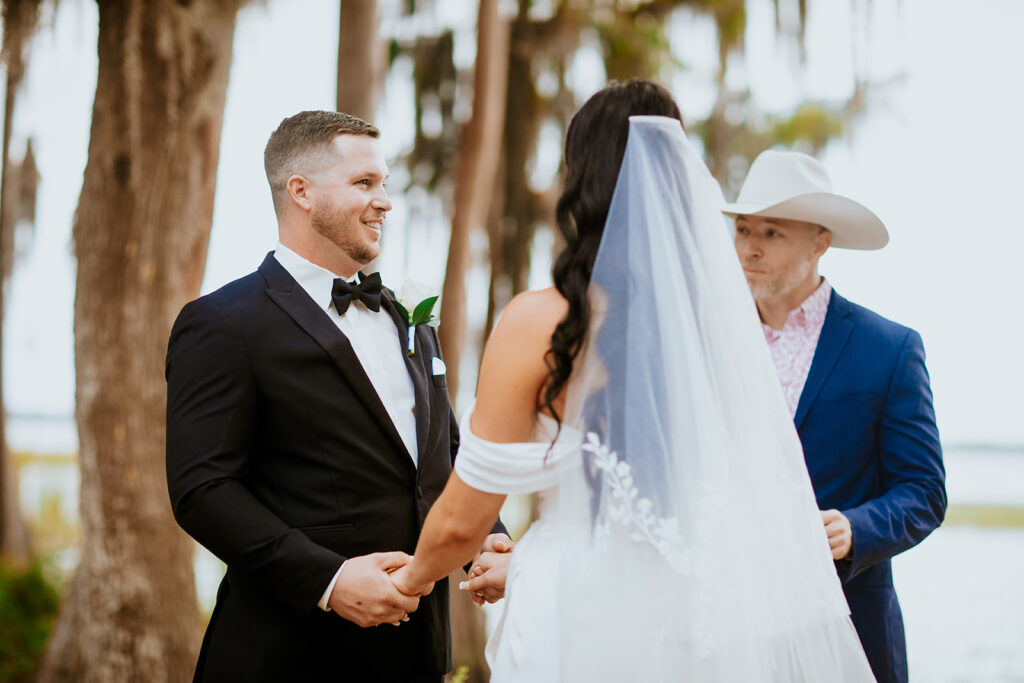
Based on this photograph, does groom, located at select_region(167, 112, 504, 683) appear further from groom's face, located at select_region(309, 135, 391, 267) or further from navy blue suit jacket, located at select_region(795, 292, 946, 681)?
navy blue suit jacket, located at select_region(795, 292, 946, 681)

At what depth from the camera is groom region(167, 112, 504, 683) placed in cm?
239

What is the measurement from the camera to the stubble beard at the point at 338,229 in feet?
8.83

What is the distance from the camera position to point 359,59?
5352mm

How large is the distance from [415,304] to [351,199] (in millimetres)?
389

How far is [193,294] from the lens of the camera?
5.20 meters

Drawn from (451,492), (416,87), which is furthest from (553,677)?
(416,87)

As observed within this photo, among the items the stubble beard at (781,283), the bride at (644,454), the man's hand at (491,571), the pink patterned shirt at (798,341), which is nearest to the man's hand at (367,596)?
the man's hand at (491,571)

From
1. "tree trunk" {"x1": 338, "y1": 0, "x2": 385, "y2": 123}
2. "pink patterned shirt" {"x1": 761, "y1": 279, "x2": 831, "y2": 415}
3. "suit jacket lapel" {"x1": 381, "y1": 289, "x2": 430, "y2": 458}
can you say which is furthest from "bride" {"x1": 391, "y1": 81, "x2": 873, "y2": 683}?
"tree trunk" {"x1": 338, "y1": 0, "x2": 385, "y2": 123}

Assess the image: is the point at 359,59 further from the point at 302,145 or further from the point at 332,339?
the point at 332,339

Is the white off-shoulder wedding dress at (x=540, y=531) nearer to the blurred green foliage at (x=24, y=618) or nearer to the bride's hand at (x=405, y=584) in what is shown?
the bride's hand at (x=405, y=584)

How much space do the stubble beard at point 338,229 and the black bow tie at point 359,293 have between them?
9cm

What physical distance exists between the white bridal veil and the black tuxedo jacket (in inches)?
28.2

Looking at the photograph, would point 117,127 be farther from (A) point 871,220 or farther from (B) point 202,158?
(A) point 871,220

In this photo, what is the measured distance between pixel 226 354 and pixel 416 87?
8.31 meters
